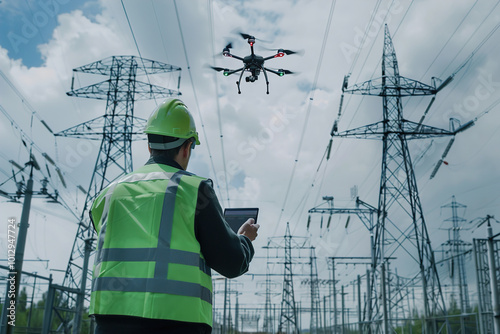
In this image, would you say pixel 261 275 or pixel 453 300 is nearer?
pixel 453 300

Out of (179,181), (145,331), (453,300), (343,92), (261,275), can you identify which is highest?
(343,92)

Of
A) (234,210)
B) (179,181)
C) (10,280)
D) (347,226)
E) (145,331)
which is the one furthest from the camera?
(347,226)

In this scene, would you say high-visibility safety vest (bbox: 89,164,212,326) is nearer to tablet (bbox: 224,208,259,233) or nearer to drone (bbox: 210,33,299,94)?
tablet (bbox: 224,208,259,233)

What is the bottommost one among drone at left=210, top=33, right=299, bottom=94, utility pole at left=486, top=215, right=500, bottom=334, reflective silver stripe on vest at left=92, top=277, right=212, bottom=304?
reflective silver stripe on vest at left=92, top=277, right=212, bottom=304

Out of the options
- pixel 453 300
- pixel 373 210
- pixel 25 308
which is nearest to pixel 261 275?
pixel 373 210

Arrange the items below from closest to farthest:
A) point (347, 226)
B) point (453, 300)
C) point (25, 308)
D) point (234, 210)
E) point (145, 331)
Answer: point (145, 331), point (234, 210), point (25, 308), point (453, 300), point (347, 226)

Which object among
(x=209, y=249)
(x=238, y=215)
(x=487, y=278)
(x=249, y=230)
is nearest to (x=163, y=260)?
(x=209, y=249)

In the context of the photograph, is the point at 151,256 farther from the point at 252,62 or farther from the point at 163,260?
the point at 252,62

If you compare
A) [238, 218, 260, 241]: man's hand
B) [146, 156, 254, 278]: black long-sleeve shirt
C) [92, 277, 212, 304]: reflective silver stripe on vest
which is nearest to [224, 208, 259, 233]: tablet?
[238, 218, 260, 241]: man's hand

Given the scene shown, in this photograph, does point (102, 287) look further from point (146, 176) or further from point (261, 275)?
point (261, 275)
